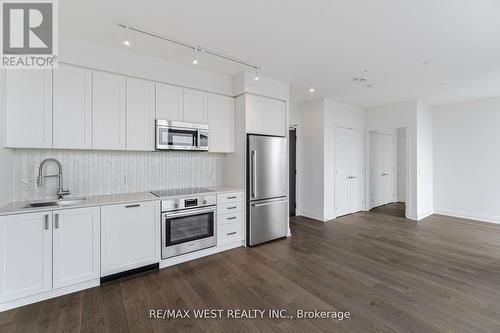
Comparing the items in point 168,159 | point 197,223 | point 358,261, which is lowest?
point 358,261

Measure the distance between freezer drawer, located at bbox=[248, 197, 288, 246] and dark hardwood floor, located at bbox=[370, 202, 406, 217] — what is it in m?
3.49

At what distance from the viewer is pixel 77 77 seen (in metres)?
2.68

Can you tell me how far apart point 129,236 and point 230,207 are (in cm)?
145

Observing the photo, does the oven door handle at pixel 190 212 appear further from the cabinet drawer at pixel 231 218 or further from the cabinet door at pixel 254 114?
the cabinet door at pixel 254 114

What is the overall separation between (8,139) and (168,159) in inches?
69.6

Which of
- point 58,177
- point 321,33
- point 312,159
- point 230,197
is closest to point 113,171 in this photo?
point 58,177

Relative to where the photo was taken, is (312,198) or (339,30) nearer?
(339,30)

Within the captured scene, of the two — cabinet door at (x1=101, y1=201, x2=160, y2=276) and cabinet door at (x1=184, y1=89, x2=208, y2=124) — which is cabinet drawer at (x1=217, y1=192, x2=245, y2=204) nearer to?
cabinet door at (x1=101, y1=201, x2=160, y2=276)

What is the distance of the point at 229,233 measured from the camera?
11.6 ft

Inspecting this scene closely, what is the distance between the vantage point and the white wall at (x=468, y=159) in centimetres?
504

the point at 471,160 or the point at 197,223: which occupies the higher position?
the point at 471,160

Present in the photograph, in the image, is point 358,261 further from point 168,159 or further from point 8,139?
point 8,139

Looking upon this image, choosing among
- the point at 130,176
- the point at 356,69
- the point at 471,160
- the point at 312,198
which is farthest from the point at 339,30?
the point at 471,160

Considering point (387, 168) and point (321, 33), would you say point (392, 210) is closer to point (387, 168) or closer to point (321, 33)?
point (387, 168)
